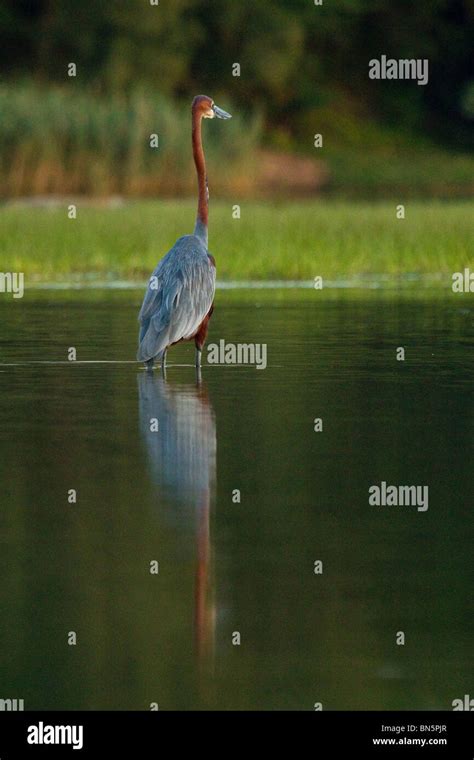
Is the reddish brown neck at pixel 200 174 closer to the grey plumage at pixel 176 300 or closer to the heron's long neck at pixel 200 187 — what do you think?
the heron's long neck at pixel 200 187

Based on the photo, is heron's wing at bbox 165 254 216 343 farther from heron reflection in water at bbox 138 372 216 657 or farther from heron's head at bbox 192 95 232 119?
heron's head at bbox 192 95 232 119

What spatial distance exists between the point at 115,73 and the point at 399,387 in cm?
5522

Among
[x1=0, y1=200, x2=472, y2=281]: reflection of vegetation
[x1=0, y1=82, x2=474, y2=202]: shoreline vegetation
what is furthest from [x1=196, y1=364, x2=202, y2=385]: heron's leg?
[x1=0, y1=82, x2=474, y2=202]: shoreline vegetation

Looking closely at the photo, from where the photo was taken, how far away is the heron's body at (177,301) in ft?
42.4

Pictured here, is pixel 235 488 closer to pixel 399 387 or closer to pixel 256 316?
pixel 399 387

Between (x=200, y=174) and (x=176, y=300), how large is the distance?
1.53 m

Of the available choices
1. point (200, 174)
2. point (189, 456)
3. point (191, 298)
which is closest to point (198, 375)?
point (191, 298)

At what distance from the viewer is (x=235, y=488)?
8.83 metres

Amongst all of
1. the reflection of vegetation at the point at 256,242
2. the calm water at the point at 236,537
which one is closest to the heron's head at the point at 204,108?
the calm water at the point at 236,537

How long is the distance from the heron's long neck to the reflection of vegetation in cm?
846

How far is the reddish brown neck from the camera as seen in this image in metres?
13.8

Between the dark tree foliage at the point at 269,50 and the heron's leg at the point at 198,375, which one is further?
the dark tree foliage at the point at 269,50

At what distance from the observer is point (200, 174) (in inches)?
562

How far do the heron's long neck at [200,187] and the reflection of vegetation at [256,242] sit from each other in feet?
27.7
